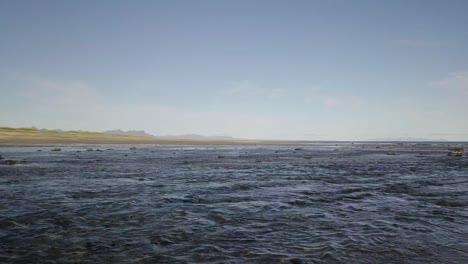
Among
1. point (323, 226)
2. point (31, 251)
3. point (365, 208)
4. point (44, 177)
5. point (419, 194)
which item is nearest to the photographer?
point (31, 251)

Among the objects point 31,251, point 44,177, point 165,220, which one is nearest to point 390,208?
point 165,220

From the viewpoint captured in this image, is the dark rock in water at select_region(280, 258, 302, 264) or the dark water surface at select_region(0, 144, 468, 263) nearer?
the dark rock in water at select_region(280, 258, 302, 264)

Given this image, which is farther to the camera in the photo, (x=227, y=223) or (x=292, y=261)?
(x=227, y=223)

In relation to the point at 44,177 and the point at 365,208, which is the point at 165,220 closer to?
the point at 365,208

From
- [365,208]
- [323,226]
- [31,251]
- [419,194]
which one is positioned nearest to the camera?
[31,251]

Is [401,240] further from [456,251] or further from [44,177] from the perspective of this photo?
[44,177]

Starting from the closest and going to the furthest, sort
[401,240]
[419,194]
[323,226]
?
[401,240]
[323,226]
[419,194]

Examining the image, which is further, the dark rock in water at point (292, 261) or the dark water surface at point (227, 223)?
the dark water surface at point (227, 223)

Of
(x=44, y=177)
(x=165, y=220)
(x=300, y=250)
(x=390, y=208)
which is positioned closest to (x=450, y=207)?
(x=390, y=208)

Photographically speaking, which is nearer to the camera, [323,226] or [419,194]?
[323,226]

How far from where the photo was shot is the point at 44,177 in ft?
75.7

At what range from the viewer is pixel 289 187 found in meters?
20.9

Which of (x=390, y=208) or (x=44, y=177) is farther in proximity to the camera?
(x=44, y=177)

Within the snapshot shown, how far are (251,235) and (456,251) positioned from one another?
5571mm
